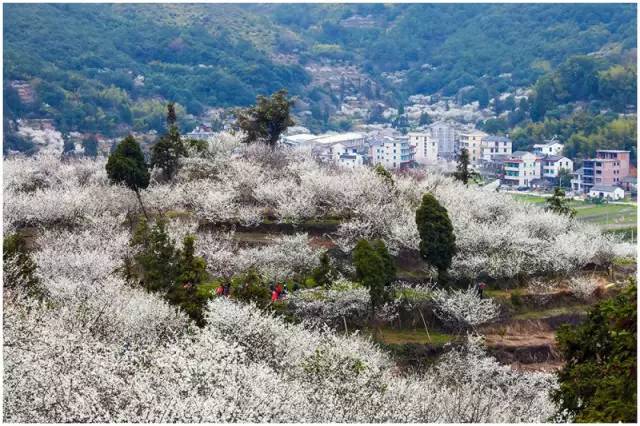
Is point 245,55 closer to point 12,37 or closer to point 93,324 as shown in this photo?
point 12,37

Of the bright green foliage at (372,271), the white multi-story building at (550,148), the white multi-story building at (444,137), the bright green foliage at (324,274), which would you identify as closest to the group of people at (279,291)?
the bright green foliage at (324,274)

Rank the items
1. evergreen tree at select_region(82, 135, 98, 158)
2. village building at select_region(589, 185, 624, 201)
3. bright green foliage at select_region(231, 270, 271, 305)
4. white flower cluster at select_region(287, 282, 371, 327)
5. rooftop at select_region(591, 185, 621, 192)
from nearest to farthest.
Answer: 1. bright green foliage at select_region(231, 270, 271, 305)
2. white flower cluster at select_region(287, 282, 371, 327)
3. village building at select_region(589, 185, 624, 201)
4. rooftop at select_region(591, 185, 621, 192)
5. evergreen tree at select_region(82, 135, 98, 158)

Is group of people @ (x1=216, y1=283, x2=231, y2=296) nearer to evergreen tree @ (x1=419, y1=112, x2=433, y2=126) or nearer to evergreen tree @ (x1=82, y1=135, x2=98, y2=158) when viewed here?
evergreen tree @ (x1=82, y1=135, x2=98, y2=158)

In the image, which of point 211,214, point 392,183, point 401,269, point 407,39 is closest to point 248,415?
point 401,269

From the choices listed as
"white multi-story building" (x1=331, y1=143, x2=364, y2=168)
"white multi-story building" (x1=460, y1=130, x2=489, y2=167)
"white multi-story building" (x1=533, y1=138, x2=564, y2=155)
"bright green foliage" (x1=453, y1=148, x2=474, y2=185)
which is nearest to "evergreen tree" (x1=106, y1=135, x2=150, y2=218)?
"bright green foliage" (x1=453, y1=148, x2=474, y2=185)

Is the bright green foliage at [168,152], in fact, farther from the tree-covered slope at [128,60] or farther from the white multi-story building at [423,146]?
the white multi-story building at [423,146]
